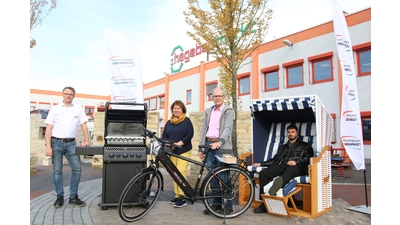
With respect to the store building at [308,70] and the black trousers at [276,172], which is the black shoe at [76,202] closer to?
the black trousers at [276,172]

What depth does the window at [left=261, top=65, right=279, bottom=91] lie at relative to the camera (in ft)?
64.5

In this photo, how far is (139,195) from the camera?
4348mm

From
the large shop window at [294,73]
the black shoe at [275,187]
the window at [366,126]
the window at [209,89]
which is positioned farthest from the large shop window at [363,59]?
the black shoe at [275,187]

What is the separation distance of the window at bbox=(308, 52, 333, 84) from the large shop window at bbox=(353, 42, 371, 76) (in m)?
1.39

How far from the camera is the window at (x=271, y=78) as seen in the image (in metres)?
19.7

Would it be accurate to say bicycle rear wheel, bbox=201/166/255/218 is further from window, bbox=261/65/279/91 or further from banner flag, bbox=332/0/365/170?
window, bbox=261/65/279/91

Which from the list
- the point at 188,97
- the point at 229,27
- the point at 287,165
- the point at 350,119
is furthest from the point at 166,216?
the point at 188,97

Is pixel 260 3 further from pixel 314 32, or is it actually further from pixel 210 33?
pixel 314 32

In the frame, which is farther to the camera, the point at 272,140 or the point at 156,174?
the point at 272,140

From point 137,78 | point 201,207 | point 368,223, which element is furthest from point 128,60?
point 368,223

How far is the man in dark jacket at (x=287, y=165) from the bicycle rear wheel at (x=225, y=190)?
37 cm

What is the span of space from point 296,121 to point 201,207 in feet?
8.55

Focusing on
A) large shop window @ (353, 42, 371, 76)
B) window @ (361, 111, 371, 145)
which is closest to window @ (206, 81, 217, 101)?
large shop window @ (353, 42, 371, 76)

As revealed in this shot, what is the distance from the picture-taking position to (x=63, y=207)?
198 inches
